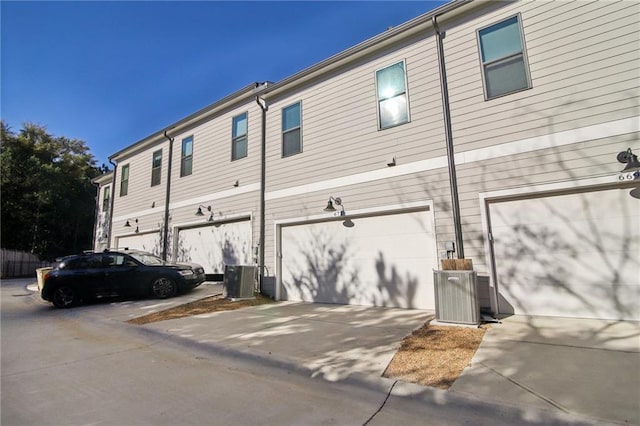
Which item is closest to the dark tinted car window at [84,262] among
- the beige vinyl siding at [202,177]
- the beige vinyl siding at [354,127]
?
the beige vinyl siding at [202,177]

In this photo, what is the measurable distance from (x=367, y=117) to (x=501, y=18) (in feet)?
10.6

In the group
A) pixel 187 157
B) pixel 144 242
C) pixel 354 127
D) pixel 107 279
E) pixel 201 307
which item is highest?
pixel 187 157

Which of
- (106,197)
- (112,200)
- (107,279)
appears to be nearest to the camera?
(107,279)

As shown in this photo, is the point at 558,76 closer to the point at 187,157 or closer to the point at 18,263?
the point at 187,157

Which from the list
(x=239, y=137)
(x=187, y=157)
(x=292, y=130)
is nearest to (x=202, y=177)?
(x=187, y=157)

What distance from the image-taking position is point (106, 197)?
17.9m

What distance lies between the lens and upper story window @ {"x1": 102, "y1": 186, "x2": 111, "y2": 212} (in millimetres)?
17606

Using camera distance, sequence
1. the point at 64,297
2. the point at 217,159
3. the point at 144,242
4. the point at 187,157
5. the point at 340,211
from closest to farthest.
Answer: the point at 340,211
the point at 64,297
the point at 217,159
the point at 187,157
the point at 144,242

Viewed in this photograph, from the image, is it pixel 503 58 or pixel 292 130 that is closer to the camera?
pixel 503 58

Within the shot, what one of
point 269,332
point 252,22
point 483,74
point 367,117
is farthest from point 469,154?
point 252,22

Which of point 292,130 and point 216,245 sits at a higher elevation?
point 292,130

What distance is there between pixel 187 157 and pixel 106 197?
28.0 feet

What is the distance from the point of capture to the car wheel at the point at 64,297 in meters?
9.03

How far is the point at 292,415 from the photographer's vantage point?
2949 mm
